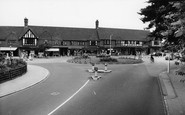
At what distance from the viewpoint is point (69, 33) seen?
5222 cm

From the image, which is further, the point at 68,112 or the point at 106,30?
the point at 106,30

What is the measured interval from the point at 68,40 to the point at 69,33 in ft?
10.8

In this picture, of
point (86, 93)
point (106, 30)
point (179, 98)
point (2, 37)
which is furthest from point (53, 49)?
point (179, 98)

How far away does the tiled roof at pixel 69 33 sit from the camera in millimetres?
47231

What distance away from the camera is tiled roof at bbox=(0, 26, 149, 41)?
4723 cm

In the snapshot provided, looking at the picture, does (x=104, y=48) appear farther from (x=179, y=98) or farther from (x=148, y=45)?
(x=179, y=98)

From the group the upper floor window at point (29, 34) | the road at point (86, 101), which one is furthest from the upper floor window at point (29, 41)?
the road at point (86, 101)

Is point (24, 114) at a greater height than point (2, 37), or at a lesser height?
lesser

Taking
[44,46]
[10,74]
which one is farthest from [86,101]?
[44,46]

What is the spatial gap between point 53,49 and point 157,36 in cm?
3571

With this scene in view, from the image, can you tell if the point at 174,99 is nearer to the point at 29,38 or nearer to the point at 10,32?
the point at 29,38

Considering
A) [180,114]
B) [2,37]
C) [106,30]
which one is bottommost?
[180,114]

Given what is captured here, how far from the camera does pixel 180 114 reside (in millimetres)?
7215

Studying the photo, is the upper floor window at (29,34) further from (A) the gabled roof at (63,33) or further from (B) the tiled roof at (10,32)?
(B) the tiled roof at (10,32)
